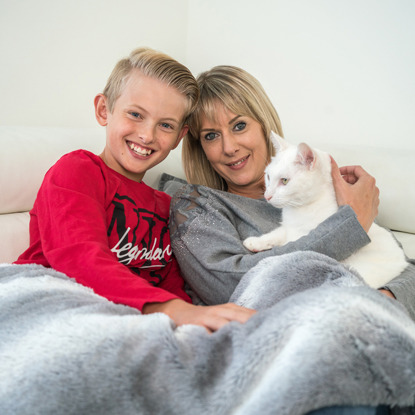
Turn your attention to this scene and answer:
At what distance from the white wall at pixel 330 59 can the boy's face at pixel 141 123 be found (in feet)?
2.73

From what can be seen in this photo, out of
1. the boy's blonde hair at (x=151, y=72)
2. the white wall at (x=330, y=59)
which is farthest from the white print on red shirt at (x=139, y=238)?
the white wall at (x=330, y=59)

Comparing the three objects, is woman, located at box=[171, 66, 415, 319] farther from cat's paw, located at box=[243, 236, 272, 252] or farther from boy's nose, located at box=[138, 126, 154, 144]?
boy's nose, located at box=[138, 126, 154, 144]

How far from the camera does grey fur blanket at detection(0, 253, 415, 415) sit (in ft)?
1.69

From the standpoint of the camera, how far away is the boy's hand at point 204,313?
72cm

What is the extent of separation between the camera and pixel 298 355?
530 millimetres

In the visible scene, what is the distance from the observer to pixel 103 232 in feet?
3.21

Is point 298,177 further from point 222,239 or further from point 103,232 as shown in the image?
point 103,232

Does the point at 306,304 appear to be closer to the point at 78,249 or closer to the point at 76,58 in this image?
the point at 78,249

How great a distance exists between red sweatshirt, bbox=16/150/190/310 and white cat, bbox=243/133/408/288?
0.99 feet

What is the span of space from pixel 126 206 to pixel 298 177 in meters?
0.53

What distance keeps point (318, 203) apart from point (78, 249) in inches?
29.4

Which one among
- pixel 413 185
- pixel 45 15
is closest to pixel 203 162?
pixel 413 185

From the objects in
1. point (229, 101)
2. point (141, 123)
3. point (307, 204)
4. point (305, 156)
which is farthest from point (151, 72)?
point (307, 204)

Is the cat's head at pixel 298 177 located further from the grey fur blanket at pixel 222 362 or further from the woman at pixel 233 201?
the grey fur blanket at pixel 222 362
